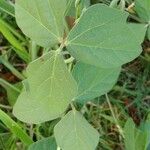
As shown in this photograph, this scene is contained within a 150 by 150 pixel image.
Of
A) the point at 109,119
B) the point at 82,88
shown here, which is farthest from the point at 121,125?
the point at 82,88

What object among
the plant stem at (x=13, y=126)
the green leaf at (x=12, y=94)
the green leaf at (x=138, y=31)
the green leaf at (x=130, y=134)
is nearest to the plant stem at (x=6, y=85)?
the green leaf at (x=12, y=94)

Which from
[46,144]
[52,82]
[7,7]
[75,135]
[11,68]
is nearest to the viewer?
[52,82]

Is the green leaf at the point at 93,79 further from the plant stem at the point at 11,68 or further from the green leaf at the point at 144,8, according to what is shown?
the plant stem at the point at 11,68

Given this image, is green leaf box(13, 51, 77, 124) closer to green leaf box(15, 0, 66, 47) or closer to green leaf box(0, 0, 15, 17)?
green leaf box(15, 0, 66, 47)

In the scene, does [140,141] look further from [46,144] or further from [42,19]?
[42,19]

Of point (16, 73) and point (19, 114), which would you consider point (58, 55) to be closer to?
point (19, 114)

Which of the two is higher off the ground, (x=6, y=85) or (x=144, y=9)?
(x=144, y=9)

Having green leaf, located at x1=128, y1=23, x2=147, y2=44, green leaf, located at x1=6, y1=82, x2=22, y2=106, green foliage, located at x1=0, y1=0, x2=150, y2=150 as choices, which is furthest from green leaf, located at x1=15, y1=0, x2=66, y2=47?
green leaf, located at x1=6, y1=82, x2=22, y2=106

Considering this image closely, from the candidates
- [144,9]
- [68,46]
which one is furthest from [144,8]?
[68,46]
